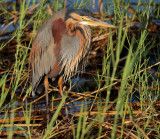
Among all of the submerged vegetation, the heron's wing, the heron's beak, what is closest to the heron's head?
the heron's beak

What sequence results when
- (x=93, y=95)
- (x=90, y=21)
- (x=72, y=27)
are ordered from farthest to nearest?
(x=93, y=95)
(x=72, y=27)
(x=90, y=21)

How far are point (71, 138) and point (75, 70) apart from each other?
91 centimetres

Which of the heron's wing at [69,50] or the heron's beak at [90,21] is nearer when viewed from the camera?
the heron's beak at [90,21]

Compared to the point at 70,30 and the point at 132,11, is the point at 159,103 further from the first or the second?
the point at 132,11

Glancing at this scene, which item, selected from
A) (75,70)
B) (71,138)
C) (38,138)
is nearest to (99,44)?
(75,70)

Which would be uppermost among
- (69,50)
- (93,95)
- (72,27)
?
(72,27)

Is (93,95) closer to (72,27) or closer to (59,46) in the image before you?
(59,46)

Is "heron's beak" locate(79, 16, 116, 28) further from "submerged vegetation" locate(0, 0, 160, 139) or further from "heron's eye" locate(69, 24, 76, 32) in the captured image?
"submerged vegetation" locate(0, 0, 160, 139)

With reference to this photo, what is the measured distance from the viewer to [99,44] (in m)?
4.25

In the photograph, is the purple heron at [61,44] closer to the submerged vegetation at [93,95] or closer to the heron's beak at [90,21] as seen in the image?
the heron's beak at [90,21]

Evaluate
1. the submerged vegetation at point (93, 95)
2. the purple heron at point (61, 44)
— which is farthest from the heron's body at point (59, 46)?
the submerged vegetation at point (93, 95)

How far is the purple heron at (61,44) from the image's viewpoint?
9.43ft

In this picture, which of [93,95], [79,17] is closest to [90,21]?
[79,17]

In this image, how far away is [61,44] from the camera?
2992 mm
